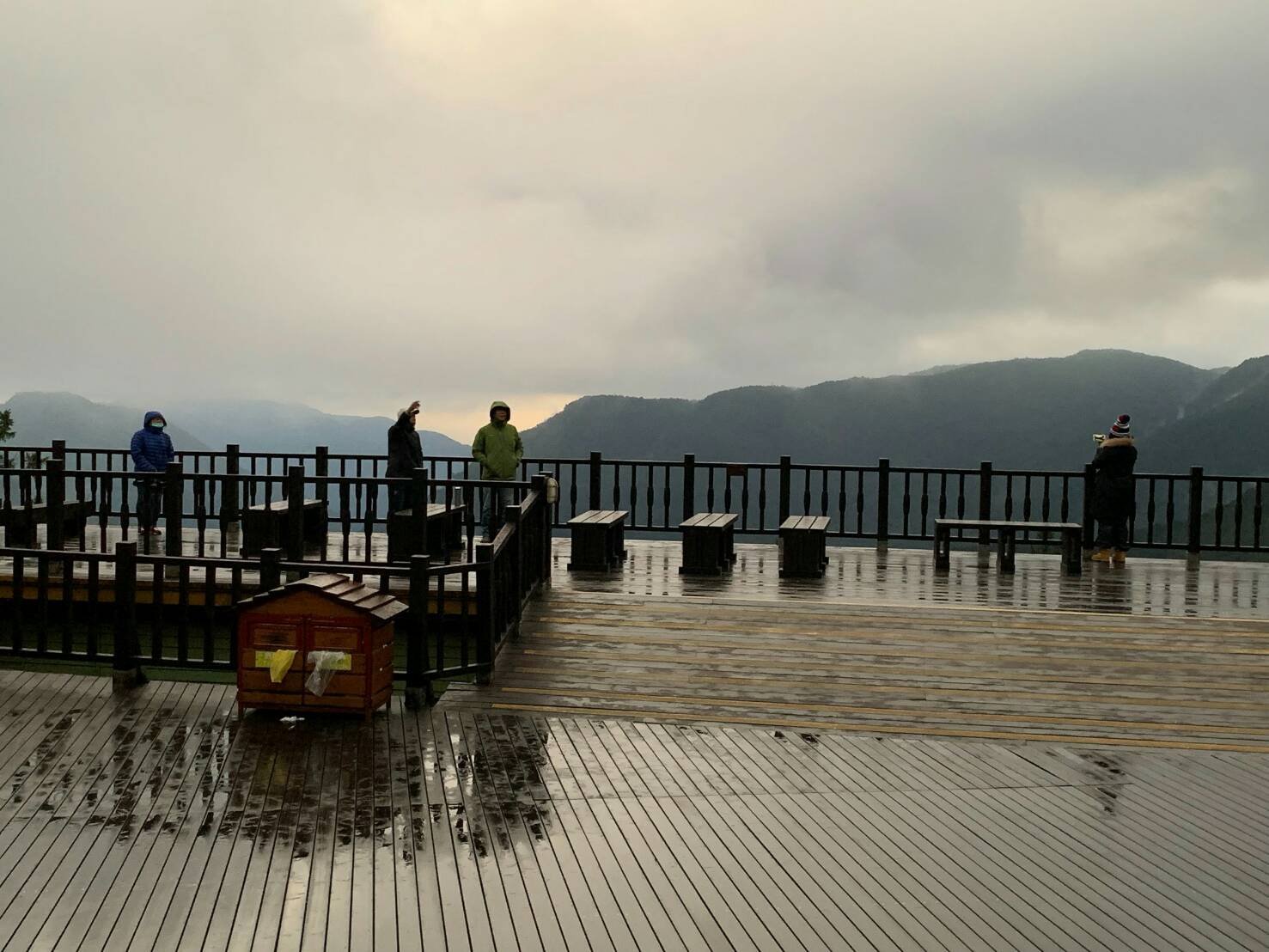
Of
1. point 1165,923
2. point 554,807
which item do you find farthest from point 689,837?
point 1165,923

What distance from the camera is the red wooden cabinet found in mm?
7453

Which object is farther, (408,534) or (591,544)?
(591,544)

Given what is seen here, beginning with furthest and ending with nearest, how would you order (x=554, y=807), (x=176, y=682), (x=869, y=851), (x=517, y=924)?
(x=176, y=682)
(x=554, y=807)
(x=869, y=851)
(x=517, y=924)

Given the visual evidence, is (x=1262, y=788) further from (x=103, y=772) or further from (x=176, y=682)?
(x=176, y=682)

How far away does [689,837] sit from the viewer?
5.55 m

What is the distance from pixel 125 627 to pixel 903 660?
6079 millimetres

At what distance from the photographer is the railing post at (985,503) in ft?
48.8

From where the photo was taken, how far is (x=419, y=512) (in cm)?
1160

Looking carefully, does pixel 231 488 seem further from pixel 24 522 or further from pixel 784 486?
pixel 784 486

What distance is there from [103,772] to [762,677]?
4.61 meters

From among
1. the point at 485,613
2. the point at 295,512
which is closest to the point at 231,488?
the point at 295,512

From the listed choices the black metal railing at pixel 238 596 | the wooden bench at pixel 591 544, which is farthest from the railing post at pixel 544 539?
the wooden bench at pixel 591 544

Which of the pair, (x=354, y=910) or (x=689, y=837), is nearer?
(x=354, y=910)

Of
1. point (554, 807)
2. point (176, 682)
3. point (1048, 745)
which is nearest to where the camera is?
point (554, 807)
